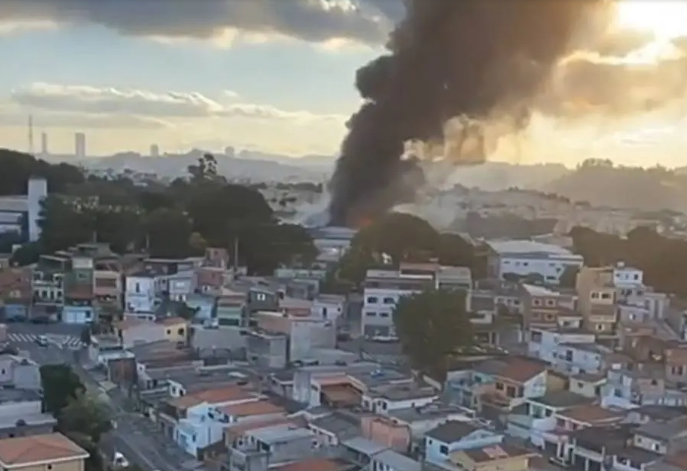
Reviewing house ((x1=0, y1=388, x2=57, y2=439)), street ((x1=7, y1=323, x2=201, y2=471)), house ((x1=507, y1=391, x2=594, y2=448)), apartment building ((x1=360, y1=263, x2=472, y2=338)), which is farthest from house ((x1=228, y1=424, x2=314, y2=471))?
apartment building ((x1=360, y1=263, x2=472, y2=338))

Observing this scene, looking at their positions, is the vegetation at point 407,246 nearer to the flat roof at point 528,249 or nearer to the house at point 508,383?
the flat roof at point 528,249

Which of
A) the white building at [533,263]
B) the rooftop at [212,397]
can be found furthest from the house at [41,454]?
the white building at [533,263]

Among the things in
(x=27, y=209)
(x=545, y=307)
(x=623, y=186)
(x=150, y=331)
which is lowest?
(x=150, y=331)

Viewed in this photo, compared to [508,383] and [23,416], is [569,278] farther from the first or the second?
[23,416]

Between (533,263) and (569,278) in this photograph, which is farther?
(533,263)

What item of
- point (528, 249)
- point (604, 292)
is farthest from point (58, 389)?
point (528, 249)

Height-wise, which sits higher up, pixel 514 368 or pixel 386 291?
pixel 386 291
